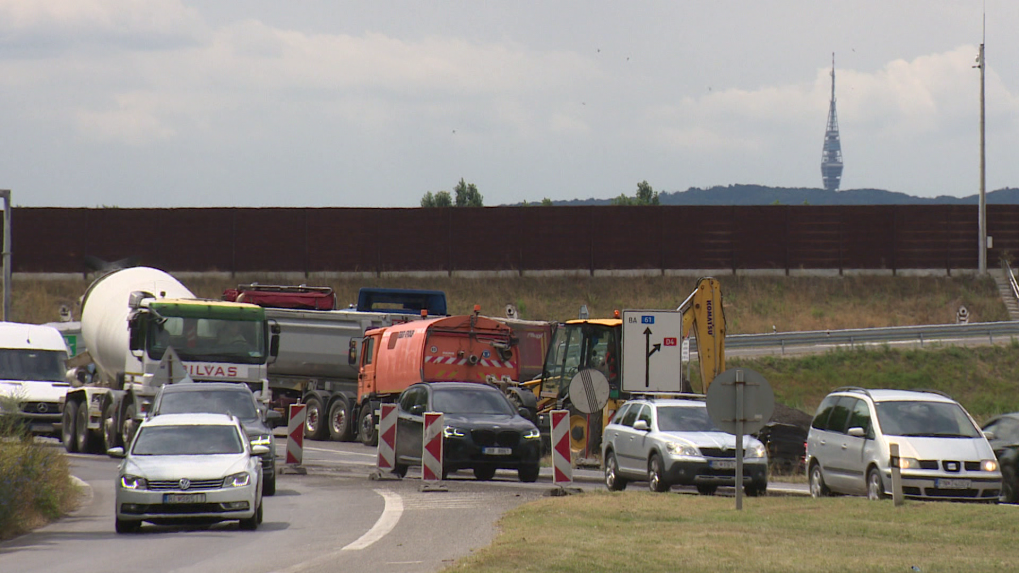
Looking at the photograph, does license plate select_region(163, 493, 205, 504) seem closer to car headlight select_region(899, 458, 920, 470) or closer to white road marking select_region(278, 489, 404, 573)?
white road marking select_region(278, 489, 404, 573)

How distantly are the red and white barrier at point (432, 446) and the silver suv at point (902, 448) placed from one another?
573 cm

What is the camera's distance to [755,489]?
Result: 67.5ft

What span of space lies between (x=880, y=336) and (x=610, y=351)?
898 inches

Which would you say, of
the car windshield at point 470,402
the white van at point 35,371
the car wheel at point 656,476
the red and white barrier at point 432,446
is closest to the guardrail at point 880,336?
the white van at point 35,371

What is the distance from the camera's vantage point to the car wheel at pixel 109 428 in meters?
28.4

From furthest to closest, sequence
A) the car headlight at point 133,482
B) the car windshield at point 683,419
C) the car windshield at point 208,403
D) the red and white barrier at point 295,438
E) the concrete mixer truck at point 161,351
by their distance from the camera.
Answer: the concrete mixer truck at point 161,351 < the red and white barrier at point 295,438 < the car windshield at point 208,403 < the car windshield at point 683,419 < the car headlight at point 133,482

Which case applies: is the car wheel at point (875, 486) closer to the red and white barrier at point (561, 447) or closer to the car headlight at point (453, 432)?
the red and white barrier at point (561, 447)

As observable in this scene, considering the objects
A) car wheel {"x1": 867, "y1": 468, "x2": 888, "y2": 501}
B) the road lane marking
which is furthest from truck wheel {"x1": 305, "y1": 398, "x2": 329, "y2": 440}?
car wheel {"x1": 867, "y1": 468, "x2": 888, "y2": 501}

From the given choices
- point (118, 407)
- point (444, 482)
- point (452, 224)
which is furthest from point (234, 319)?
point (452, 224)

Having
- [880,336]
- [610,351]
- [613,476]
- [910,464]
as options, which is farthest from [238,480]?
[880,336]

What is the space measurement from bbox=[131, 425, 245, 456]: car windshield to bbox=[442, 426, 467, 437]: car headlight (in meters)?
4.96

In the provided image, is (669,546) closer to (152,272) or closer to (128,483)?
(128,483)

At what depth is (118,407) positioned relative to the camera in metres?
28.2

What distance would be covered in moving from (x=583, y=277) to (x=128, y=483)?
4215 cm
